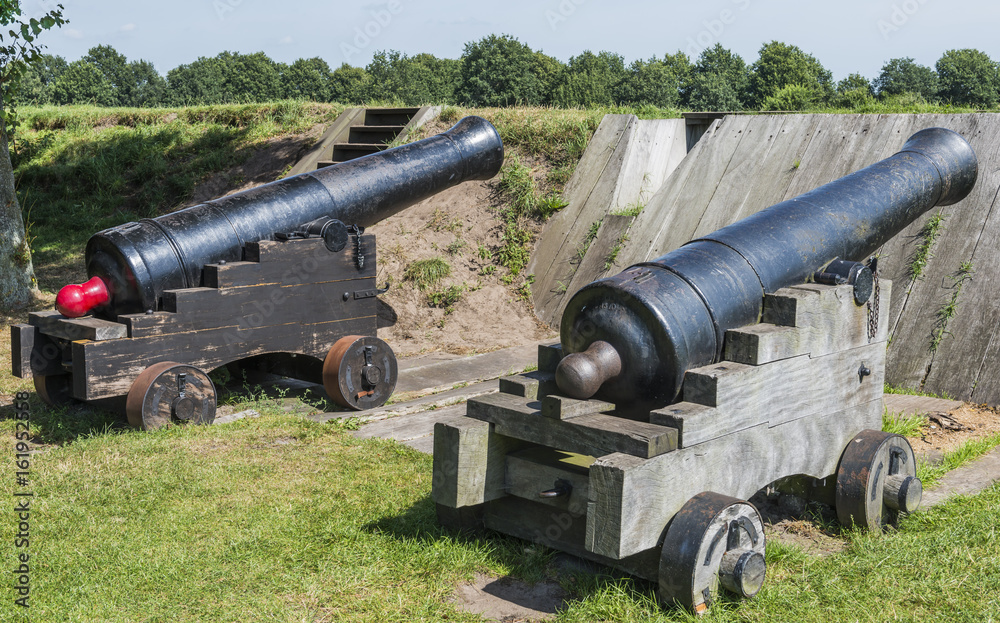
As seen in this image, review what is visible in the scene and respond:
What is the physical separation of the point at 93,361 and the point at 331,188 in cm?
190

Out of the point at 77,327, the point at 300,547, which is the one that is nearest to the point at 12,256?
the point at 77,327

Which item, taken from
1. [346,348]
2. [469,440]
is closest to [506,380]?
[469,440]

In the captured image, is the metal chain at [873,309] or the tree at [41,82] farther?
the tree at [41,82]

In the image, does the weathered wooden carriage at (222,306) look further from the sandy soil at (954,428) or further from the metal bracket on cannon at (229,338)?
the sandy soil at (954,428)

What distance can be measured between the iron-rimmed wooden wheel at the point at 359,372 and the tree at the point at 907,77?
45278mm

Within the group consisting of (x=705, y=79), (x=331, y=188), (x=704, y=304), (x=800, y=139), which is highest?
(x=705, y=79)

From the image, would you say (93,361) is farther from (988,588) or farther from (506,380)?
(988,588)

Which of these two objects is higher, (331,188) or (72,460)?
(331,188)

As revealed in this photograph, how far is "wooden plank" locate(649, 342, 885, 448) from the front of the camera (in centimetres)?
276

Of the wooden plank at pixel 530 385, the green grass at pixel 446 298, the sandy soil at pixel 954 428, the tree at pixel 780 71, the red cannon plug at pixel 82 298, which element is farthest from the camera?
the tree at pixel 780 71

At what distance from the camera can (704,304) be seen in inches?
118

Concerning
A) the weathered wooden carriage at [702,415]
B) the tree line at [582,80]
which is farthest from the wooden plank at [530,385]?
the tree line at [582,80]

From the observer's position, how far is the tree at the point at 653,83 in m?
48.4

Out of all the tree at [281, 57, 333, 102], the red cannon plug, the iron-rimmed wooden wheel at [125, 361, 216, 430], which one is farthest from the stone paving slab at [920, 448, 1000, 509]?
the tree at [281, 57, 333, 102]
